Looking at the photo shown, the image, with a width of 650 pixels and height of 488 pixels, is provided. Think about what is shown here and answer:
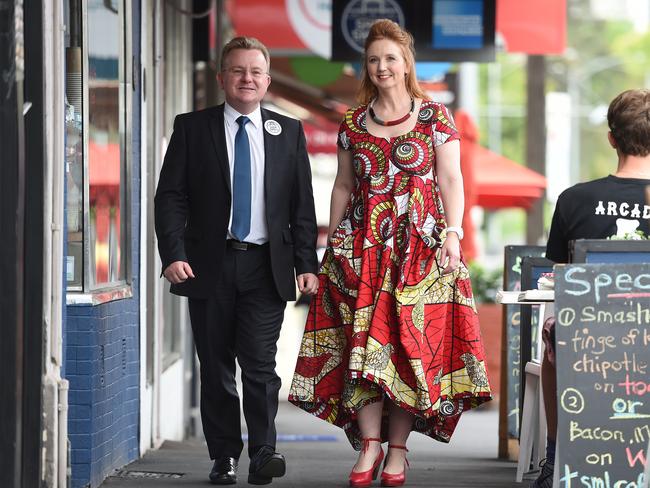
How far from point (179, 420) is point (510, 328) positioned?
2.78m

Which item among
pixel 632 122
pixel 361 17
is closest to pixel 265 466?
pixel 632 122

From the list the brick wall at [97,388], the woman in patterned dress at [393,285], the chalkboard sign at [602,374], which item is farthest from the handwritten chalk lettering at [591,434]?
the brick wall at [97,388]

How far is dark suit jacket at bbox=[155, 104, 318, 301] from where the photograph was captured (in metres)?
5.87

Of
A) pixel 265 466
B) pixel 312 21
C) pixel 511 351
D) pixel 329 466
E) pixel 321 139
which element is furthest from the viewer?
pixel 321 139

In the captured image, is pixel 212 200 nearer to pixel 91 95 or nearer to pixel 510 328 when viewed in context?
pixel 91 95

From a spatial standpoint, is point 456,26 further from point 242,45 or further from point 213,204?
point 213,204

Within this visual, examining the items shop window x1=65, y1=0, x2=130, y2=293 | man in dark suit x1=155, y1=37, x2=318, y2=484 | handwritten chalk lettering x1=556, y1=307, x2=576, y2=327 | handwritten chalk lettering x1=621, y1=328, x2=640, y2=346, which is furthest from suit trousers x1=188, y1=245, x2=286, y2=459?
handwritten chalk lettering x1=621, y1=328, x2=640, y2=346

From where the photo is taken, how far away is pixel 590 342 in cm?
485

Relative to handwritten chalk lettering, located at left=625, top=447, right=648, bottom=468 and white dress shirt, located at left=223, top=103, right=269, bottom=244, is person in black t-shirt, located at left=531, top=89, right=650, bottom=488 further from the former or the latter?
white dress shirt, located at left=223, top=103, right=269, bottom=244

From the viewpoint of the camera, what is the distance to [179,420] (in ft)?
31.6

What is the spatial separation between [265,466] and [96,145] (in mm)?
1736

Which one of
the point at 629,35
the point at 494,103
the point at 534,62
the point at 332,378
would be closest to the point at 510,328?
the point at 332,378

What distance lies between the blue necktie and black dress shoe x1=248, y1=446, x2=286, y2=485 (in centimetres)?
91

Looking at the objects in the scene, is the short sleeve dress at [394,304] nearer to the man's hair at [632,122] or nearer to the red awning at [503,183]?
the man's hair at [632,122]
